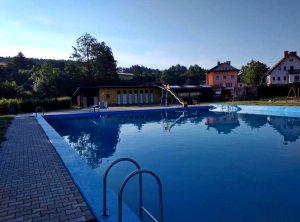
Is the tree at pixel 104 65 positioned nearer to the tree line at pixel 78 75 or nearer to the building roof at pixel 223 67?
the tree line at pixel 78 75

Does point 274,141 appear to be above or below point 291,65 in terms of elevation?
below

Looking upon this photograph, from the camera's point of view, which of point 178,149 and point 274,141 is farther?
point 274,141

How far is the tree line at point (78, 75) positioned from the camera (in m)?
39.2

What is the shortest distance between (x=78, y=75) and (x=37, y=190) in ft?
132

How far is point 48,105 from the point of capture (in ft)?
91.1

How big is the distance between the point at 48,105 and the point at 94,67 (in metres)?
20.4

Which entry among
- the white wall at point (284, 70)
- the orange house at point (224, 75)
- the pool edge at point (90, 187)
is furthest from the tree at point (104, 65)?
the pool edge at point (90, 187)

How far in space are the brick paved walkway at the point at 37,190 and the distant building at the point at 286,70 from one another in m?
47.9

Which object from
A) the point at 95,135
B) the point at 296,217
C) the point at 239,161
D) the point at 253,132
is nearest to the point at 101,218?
the point at 296,217

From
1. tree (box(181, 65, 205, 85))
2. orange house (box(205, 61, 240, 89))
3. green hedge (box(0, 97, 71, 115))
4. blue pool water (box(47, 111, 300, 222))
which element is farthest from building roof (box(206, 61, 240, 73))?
blue pool water (box(47, 111, 300, 222))

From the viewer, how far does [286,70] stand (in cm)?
4809

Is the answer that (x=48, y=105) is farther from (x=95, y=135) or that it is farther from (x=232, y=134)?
(x=232, y=134)

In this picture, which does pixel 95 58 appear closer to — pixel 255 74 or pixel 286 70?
pixel 255 74

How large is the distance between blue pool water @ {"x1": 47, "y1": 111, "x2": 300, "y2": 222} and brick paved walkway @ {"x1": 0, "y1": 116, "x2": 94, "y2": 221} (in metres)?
1.37
